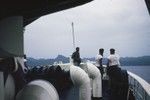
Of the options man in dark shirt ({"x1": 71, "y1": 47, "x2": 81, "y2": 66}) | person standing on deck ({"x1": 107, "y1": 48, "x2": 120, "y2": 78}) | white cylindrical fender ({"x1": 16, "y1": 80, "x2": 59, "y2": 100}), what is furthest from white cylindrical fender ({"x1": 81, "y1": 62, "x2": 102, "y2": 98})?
white cylindrical fender ({"x1": 16, "y1": 80, "x2": 59, "y2": 100})

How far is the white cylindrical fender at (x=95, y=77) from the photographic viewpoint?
1082 centimetres

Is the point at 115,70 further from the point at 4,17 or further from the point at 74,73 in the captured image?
→ the point at 4,17

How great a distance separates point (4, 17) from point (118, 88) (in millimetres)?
5773

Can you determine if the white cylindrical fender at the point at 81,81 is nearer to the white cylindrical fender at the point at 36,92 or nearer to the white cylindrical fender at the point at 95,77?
the white cylindrical fender at the point at 95,77

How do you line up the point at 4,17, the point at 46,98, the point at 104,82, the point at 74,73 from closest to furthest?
the point at 4,17 → the point at 46,98 → the point at 74,73 → the point at 104,82

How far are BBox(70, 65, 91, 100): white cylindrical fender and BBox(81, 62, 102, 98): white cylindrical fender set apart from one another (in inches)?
63.0

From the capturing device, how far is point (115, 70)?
9.27 metres

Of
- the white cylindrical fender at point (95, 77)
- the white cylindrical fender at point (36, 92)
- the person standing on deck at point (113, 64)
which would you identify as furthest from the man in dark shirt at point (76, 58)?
the white cylindrical fender at point (36, 92)

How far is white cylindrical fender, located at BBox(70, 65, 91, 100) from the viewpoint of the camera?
8.99 m

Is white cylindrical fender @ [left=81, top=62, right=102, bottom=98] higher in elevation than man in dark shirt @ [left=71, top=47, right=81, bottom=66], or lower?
lower

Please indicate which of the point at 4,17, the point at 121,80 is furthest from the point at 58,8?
the point at 121,80

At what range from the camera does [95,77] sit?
1095 cm

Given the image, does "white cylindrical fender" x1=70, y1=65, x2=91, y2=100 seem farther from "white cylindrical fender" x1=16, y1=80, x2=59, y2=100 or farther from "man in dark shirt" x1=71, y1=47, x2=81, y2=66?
"white cylindrical fender" x1=16, y1=80, x2=59, y2=100

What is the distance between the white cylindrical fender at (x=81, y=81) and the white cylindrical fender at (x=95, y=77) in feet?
5.25
